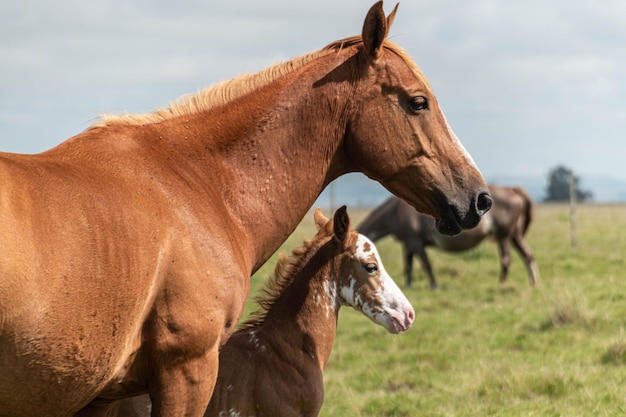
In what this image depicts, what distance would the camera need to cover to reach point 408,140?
10.2ft

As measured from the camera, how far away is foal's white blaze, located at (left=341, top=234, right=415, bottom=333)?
4660 millimetres

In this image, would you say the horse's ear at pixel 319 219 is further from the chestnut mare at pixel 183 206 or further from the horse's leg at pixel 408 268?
the horse's leg at pixel 408 268

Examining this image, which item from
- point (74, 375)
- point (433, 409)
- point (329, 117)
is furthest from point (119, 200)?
point (433, 409)

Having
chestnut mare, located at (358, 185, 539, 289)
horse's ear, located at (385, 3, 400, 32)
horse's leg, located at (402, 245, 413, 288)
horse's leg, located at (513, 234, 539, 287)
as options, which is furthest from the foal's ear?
horse's leg, located at (402, 245, 413, 288)

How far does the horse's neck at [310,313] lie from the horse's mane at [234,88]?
5.48ft

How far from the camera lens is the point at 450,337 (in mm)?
8414

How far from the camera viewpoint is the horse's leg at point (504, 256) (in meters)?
13.2

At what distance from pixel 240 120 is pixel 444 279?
1125 cm

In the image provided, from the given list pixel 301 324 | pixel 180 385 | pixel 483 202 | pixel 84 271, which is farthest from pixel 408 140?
pixel 301 324

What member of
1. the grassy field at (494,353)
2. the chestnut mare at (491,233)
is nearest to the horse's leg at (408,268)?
the chestnut mare at (491,233)

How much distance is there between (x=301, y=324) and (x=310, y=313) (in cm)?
8

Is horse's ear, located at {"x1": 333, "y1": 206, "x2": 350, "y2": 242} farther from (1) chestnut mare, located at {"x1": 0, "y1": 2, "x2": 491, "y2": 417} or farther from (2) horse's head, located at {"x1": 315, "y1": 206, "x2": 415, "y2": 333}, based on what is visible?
(1) chestnut mare, located at {"x1": 0, "y1": 2, "x2": 491, "y2": 417}

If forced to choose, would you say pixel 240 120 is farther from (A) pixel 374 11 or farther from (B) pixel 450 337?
(B) pixel 450 337

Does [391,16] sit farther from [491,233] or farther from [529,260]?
[491,233]
